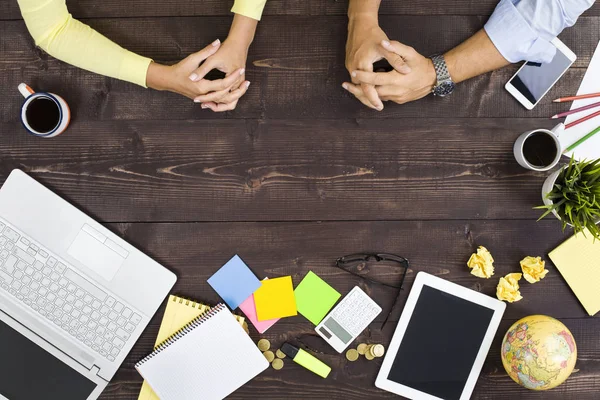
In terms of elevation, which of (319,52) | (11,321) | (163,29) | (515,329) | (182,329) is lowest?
(11,321)

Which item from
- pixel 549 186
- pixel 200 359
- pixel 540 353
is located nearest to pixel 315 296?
pixel 200 359

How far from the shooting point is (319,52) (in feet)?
4.14

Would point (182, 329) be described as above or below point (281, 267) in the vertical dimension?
below

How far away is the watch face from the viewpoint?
1204 mm

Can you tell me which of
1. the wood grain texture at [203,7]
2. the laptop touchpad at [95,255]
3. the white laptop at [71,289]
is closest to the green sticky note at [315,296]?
the white laptop at [71,289]

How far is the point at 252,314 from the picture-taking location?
1.24 m

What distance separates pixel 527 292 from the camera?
1.26m

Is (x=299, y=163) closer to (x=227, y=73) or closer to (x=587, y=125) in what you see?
(x=227, y=73)

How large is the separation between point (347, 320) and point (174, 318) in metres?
0.43

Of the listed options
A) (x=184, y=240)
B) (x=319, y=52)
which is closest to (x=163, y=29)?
(x=319, y=52)

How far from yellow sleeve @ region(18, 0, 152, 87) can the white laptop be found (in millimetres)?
349

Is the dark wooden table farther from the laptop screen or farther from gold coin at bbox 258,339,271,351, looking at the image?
the laptop screen

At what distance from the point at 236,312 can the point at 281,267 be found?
0.16 metres

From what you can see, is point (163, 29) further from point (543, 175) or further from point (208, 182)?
point (543, 175)
